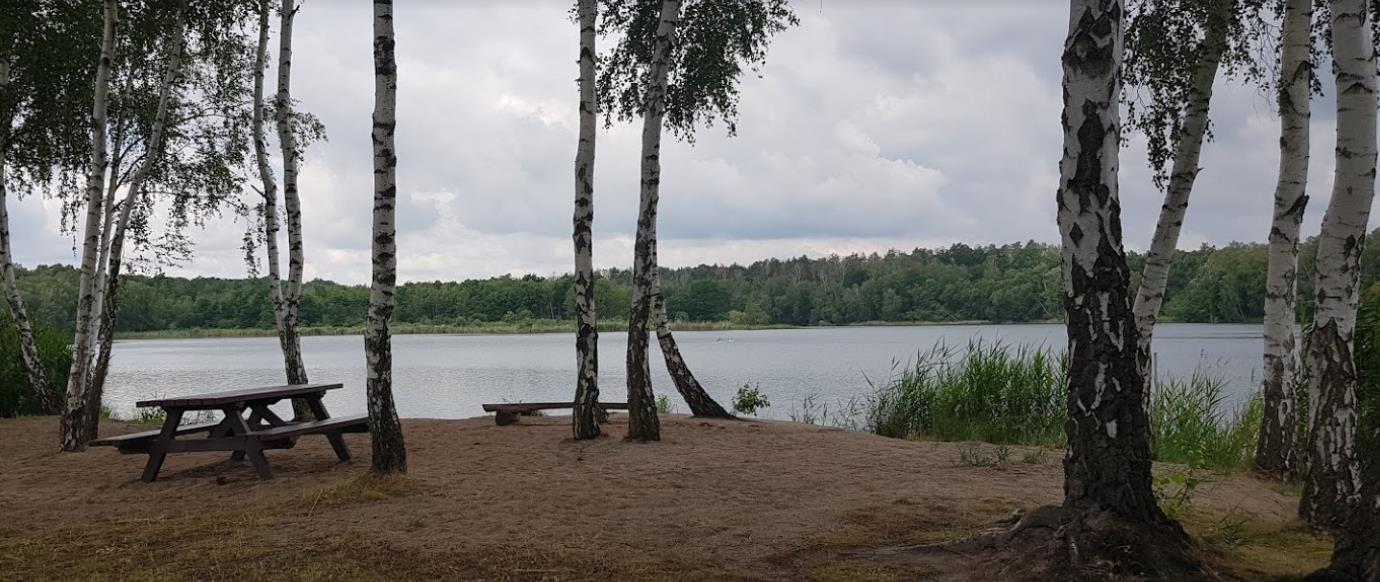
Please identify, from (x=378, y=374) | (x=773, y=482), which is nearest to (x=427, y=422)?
(x=378, y=374)

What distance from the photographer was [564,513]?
5828 millimetres

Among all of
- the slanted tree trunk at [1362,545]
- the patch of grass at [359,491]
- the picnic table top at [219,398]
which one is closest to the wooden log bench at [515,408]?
the picnic table top at [219,398]

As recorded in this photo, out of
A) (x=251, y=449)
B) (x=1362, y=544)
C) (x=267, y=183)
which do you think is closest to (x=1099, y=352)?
Answer: (x=1362, y=544)

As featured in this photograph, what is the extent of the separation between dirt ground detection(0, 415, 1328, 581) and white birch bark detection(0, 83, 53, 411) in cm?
436

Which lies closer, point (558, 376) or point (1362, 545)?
point (1362, 545)

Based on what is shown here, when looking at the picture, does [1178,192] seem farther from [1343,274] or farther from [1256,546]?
[1256,546]

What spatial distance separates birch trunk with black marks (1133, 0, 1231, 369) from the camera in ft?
23.5

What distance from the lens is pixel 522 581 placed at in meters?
4.34

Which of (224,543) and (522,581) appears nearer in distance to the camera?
(522,581)

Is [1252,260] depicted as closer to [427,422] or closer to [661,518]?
[427,422]

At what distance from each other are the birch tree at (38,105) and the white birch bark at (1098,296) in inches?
405

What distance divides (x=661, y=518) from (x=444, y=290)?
225 feet

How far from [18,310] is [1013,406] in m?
13.2

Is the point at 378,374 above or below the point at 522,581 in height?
above
